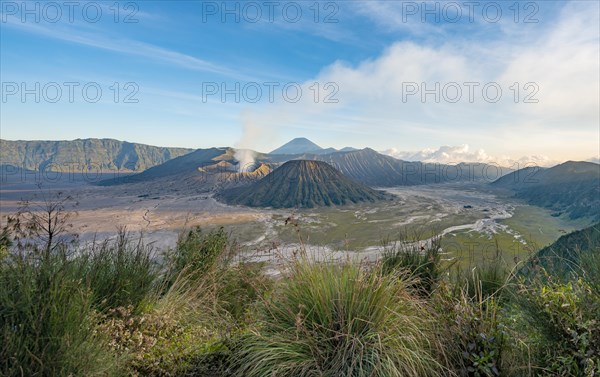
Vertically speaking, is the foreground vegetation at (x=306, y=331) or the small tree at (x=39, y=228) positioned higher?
the small tree at (x=39, y=228)

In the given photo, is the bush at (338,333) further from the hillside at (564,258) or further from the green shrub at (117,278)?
the hillside at (564,258)

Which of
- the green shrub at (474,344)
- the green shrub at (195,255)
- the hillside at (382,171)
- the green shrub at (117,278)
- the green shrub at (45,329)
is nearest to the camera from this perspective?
the green shrub at (45,329)

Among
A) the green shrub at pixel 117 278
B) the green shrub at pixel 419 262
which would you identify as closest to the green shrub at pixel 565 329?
the green shrub at pixel 419 262

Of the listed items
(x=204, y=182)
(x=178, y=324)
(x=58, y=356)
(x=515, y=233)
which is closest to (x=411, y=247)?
(x=178, y=324)

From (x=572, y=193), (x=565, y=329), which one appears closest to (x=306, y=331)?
(x=565, y=329)

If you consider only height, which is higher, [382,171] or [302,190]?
[382,171]

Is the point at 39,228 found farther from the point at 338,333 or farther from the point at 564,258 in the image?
the point at 564,258
